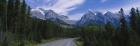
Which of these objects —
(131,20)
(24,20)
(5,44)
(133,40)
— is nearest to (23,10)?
(24,20)

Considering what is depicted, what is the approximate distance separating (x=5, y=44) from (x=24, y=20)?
44.1m

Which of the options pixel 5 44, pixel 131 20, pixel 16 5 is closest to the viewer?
pixel 5 44

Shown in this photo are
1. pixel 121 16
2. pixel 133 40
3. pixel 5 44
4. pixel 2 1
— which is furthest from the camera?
pixel 2 1

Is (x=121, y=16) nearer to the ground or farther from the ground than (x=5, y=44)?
farther from the ground

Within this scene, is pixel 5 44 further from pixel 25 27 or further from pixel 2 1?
pixel 25 27

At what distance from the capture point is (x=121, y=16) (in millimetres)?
21500

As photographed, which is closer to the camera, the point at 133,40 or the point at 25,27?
the point at 133,40

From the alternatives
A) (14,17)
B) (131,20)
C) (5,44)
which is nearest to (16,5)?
(14,17)

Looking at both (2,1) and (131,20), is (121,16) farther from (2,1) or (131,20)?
(131,20)

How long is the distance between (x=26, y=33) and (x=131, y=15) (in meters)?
28.7

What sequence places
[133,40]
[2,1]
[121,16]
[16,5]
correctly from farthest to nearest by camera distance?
1. [16,5]
2. [2,1]
3. [133,40]
4. [121,16]

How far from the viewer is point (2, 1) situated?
232 feet

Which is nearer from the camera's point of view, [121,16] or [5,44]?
[121,16]

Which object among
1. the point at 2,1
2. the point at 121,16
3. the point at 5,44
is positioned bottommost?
the point at 5,44
